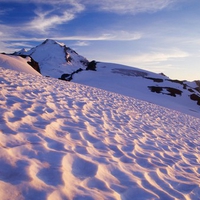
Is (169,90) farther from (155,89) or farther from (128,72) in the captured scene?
(128,72)

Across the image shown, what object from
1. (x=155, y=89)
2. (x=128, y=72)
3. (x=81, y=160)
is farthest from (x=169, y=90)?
(x=81, y=160)

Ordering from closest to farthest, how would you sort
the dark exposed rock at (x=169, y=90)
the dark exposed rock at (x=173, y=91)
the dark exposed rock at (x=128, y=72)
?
the dark exposed rock at (x=169, y=90) → the dark exposed rock at (x=173, y=91) → the dark exposed rock at (x=128, y=72)

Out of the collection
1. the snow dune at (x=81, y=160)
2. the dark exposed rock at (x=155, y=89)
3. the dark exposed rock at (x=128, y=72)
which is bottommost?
the snow dune at (x=81, y=160)

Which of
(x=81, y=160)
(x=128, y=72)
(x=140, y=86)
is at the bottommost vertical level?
(x=81, y=160)

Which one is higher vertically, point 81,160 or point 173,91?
point 173,91

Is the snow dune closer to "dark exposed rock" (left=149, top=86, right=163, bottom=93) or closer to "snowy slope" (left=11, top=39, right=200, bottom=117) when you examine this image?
"snowy slope" (left=11, top=39, right=200, bottom=117)

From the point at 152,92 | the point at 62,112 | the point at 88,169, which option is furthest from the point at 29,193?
the point at 152,92

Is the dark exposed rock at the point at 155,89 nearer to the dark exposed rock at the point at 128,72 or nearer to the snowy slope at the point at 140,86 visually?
the snowy slope at the point at 140,86

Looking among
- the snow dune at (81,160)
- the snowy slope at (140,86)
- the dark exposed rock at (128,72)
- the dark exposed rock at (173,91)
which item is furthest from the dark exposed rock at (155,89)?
the snow dune at (81,160)

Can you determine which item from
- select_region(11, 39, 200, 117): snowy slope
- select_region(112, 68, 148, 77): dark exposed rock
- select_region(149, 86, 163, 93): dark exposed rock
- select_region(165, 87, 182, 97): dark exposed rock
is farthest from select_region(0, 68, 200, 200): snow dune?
select_region(112, 68, 148, 77): dark exposed rock

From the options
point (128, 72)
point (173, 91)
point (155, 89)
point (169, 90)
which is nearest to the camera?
point (155, 89)

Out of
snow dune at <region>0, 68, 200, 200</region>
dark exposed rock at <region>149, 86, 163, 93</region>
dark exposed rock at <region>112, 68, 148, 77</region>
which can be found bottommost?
snow dune at <region>0, 68, 200, 200</region>

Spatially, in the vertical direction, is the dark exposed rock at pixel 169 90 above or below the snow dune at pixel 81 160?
above

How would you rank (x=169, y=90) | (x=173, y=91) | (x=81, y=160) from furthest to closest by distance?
1. (x=173, y=91)
2. (x=169, y=90)
3. (x=81, y=160)
